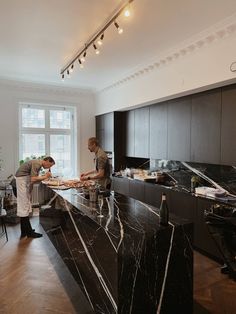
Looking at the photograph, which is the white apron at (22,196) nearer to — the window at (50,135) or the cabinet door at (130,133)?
the window at (50,135)

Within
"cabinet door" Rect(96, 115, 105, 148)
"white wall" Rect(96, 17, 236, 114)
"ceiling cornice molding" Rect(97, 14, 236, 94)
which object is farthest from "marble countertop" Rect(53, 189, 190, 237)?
"cabinet door" Rect(96, 115, 105, 148)

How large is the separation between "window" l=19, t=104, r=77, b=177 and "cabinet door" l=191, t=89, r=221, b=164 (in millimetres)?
3569

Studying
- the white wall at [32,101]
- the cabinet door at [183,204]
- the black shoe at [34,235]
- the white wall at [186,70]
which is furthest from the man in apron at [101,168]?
the white wall at [32,101]

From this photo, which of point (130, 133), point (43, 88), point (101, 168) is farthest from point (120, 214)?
point (43, 88)

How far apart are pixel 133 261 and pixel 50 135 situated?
497 cm

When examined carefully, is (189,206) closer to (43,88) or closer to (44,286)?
(44,286)

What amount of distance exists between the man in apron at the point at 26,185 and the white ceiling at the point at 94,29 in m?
1.74

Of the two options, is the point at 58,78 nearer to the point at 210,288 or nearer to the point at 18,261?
the point at 18,261

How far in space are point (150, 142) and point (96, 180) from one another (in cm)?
133

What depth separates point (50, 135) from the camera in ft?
20.5

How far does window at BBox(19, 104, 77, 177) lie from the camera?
5.95 metres

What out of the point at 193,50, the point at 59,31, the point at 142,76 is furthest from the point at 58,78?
the point at 193,50

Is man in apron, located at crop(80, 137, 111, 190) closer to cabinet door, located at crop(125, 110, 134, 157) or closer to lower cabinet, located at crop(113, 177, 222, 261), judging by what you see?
lower cabinet, located at crop(113, 177, 222, 261)

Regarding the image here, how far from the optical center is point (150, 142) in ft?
15.3
